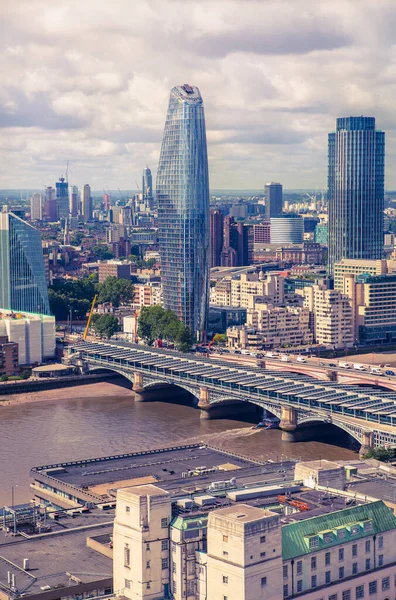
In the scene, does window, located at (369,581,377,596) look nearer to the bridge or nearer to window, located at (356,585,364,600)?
window, located at (356,585,364,600)

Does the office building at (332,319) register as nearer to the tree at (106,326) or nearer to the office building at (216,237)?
the tree at (106,326)

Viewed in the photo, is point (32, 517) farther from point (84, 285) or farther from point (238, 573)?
point (84, 285)

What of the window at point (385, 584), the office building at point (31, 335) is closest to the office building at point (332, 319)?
the office building at point (31, 335)

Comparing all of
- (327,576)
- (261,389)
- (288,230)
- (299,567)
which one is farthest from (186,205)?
(288,230)

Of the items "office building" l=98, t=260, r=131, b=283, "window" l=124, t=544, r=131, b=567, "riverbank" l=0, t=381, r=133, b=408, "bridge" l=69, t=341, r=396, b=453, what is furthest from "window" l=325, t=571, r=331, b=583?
"office building" l=98, t=260, r=131, b=283

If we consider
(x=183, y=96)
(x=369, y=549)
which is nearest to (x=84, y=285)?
(x=183, y=96)

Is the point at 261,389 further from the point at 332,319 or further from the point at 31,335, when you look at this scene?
the point at 332,319
